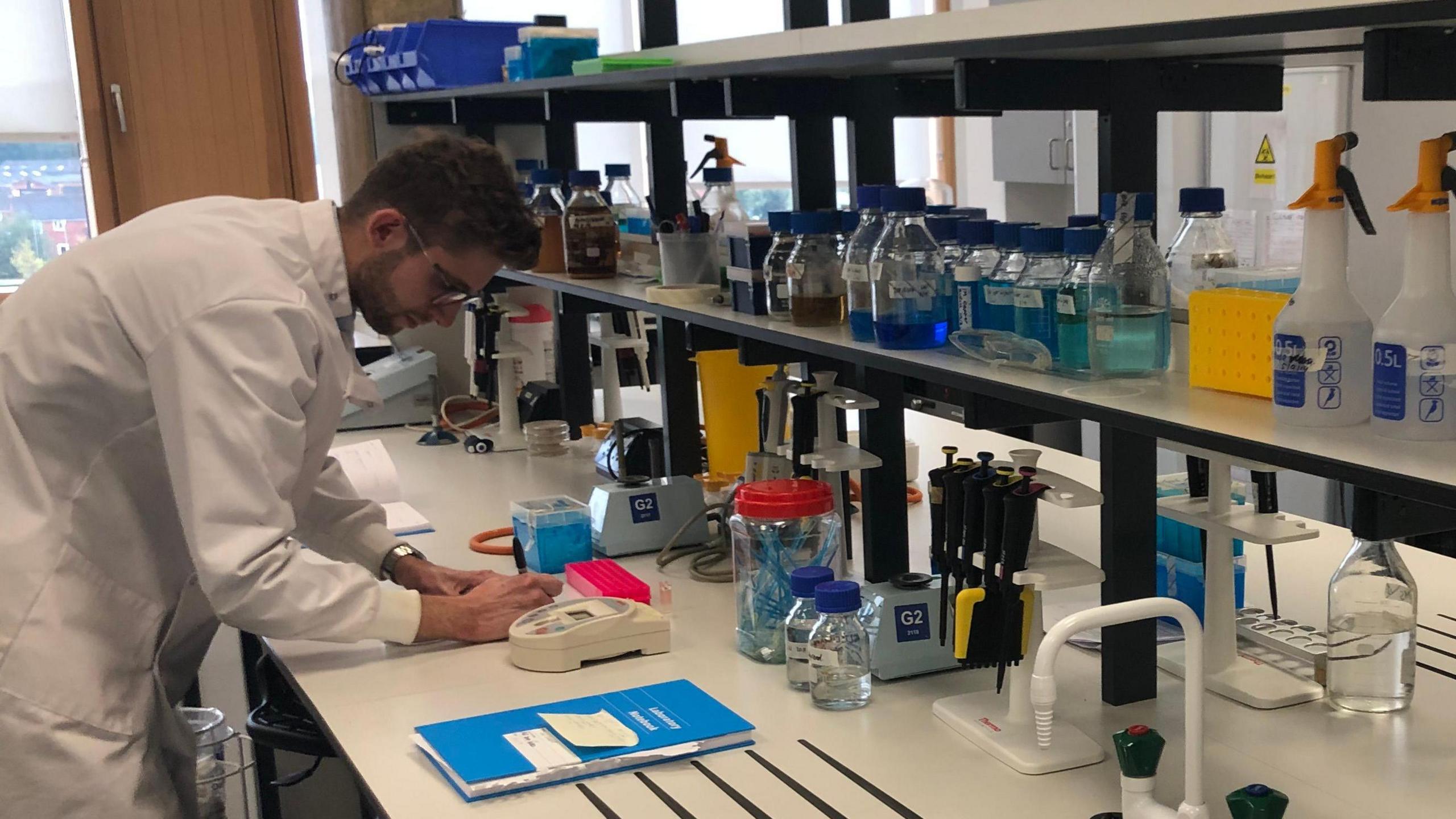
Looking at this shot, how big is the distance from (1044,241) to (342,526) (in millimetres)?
1260

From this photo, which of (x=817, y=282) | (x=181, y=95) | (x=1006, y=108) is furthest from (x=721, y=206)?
(x=181, y=95)

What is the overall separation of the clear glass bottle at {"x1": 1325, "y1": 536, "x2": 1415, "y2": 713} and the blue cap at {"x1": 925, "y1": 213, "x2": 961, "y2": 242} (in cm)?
67

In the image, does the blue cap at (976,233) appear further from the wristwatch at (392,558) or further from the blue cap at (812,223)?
the wristwatch at (392,558)

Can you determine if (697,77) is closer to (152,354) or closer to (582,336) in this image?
(152,354)

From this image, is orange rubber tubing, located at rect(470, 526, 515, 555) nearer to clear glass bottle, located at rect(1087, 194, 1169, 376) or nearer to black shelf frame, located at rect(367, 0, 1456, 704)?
black shelf frame, located at rect(367, 0, 1456, 704)

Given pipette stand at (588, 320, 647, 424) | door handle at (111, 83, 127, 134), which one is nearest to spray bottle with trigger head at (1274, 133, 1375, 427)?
pipette stand at (588, 320, 647, 424)

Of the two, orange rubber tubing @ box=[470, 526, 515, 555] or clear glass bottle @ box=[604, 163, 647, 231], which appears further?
clear glass bottle @ box=[604, 163, 647, 231]

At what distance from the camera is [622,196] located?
3504 millimetres

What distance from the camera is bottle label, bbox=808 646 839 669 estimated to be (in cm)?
174

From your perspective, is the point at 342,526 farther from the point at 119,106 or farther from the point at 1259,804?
the point at 119,106

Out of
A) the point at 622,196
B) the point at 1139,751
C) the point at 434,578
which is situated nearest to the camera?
the point at 1139,751

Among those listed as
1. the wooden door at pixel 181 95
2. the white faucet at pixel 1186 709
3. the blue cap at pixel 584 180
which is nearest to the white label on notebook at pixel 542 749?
the white faucet at pixel 1186 709

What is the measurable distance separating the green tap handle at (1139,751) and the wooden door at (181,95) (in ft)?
12.0

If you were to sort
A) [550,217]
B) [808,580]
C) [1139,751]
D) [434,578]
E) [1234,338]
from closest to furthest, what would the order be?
[1139,751], [1234,338], [808,580], [434,578], [550,217]
